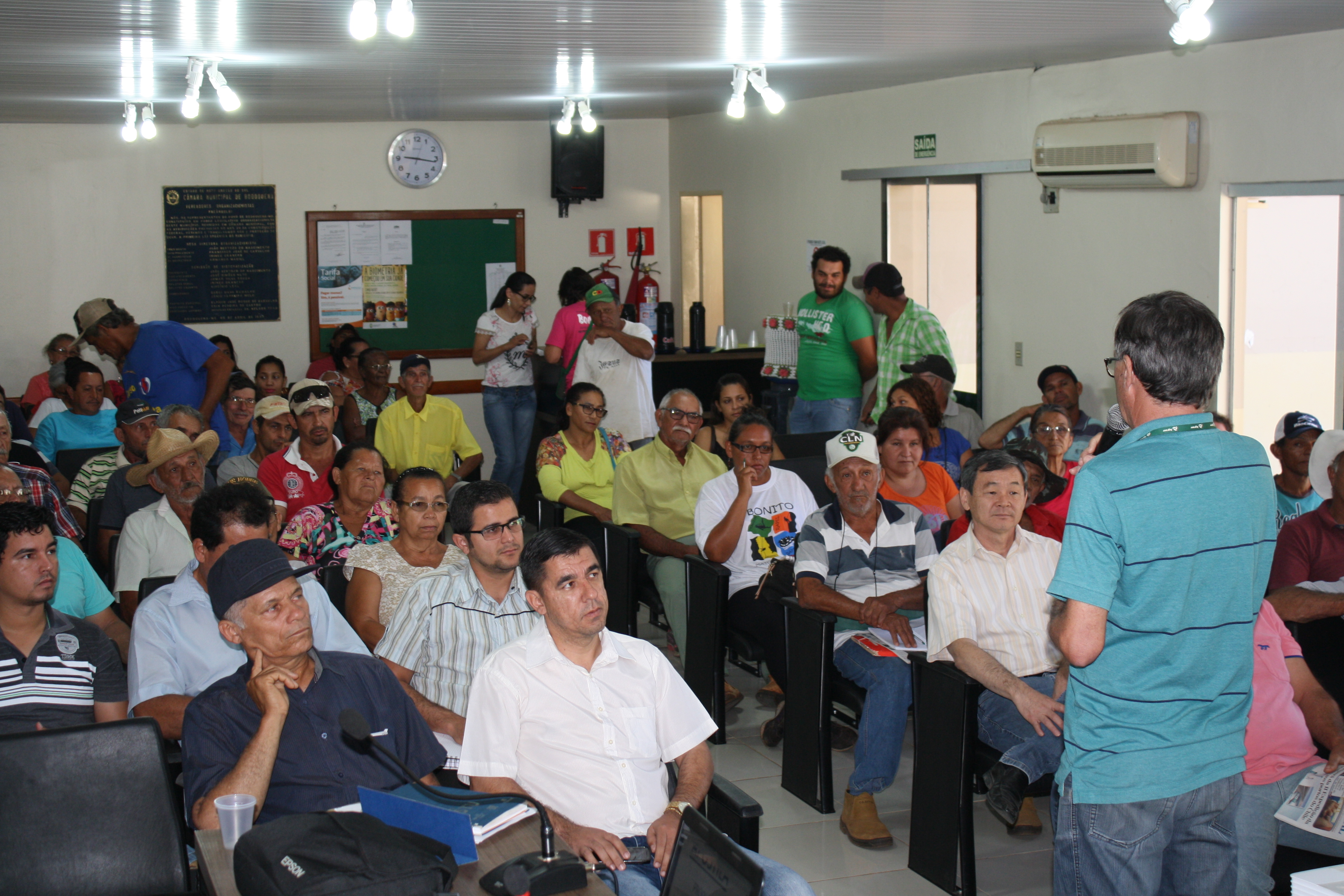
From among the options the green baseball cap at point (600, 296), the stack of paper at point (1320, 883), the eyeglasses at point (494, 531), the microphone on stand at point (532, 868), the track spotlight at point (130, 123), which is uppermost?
the track spotlight at point (130, 123)

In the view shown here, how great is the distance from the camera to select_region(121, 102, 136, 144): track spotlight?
22.6 ft

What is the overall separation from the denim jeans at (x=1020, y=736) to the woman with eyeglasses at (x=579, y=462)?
7.64ft

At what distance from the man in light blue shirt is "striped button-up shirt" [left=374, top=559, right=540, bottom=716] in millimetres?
116

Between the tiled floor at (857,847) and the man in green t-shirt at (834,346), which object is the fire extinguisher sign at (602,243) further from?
the tiled floor at (857,847)

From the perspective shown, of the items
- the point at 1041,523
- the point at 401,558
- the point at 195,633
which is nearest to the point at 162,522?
the point at 401,558

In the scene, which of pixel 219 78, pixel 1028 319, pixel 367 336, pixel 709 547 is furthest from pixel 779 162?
pixel 709 547

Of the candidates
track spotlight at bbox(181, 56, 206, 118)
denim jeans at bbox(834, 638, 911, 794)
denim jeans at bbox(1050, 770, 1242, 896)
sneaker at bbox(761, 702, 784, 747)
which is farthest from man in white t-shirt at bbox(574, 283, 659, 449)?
denim jeans at bbox(1050, 770, 1242, 896)

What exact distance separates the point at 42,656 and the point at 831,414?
192 inches

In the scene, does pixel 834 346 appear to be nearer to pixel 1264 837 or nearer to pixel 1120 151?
pixel 1120 151

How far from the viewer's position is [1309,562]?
3465mm

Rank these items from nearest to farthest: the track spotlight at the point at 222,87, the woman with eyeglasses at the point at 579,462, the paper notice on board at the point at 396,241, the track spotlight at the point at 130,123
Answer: the track spotlight at the point at 222,87, the woman with eyeglasses at the point at 579,462, the track spotlight at the point at 130,123, the paper notice on board at the point at 396,241

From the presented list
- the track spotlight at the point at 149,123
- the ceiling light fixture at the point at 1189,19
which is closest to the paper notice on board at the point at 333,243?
the track spotlight at the point at 149,123

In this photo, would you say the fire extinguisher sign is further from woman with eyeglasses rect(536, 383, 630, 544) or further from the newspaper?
the newspaper

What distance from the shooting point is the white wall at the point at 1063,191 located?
495 centimetres
